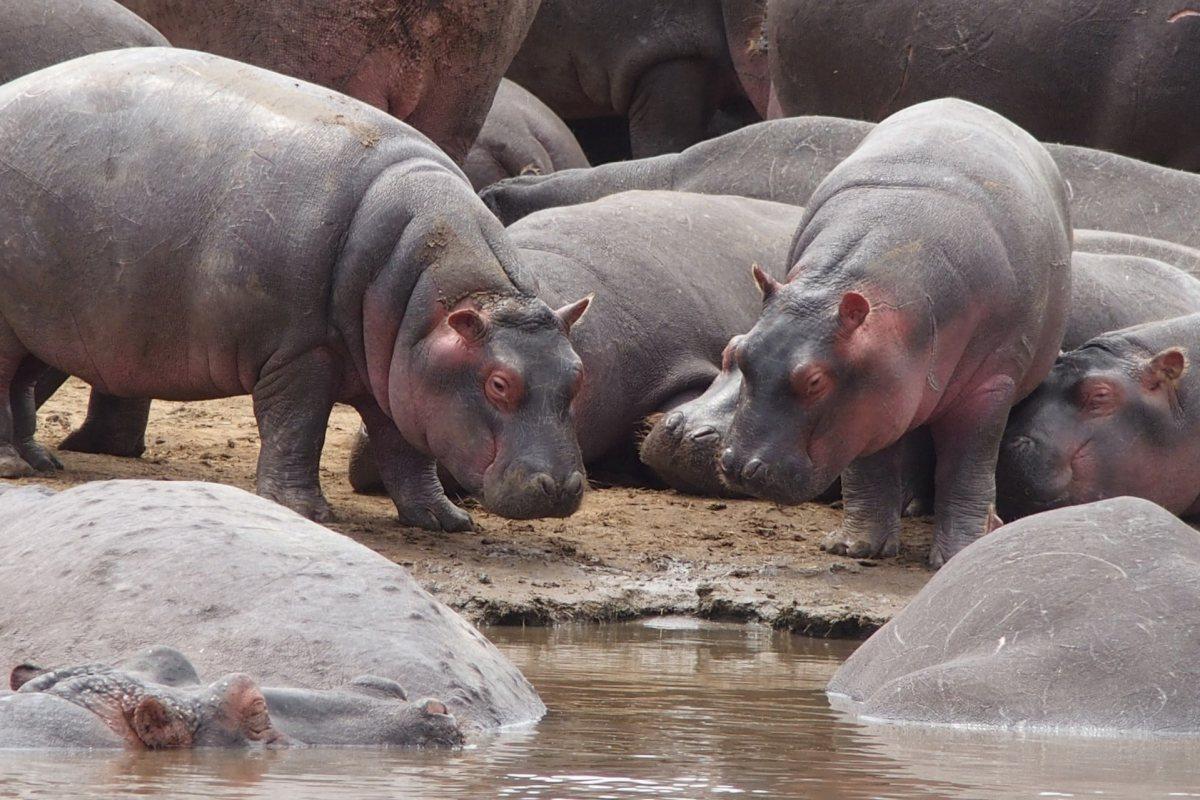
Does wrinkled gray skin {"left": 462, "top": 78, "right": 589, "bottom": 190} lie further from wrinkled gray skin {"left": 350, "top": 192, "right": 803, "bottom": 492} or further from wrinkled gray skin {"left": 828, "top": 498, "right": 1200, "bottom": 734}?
wrinkled gray skin {"left": 828, "top": 498, "right": 1200, "bottom": 734}

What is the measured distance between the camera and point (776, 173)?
34.2 ft

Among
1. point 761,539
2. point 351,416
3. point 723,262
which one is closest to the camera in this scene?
point 761,539

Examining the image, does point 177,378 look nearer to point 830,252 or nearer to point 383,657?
point 830,252

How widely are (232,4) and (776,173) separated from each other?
277 centimetres

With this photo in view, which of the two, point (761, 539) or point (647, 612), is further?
point (761, 539)

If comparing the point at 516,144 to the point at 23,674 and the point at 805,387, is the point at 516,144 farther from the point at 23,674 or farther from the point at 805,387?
the point at 23,674

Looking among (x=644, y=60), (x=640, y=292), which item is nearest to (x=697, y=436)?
(x=640, y=292)

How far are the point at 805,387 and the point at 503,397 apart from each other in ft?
3.02

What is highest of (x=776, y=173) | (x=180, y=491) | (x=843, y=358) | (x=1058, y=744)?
(x=776, y=173)

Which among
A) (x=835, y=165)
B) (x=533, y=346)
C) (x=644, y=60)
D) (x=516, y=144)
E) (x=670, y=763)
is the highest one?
(x=644, y=60)

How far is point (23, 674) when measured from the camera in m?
4.10

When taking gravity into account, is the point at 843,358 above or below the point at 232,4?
Result: below

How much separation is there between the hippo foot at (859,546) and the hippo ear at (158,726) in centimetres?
406

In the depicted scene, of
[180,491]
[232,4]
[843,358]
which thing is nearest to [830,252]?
[843,358]
